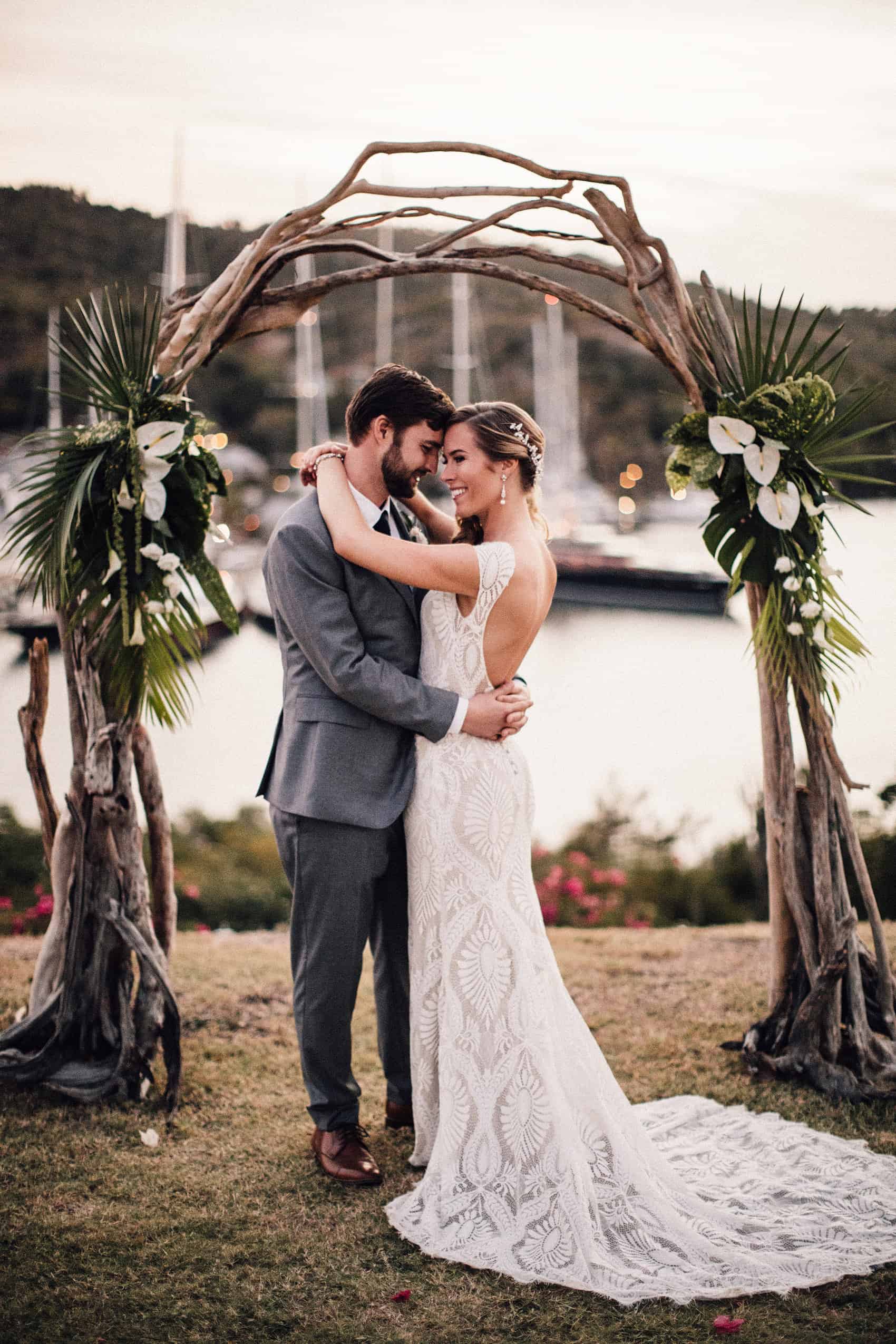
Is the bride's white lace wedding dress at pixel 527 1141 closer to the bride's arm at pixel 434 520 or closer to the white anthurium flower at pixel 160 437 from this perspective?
the bride's arm at pixel 434 520

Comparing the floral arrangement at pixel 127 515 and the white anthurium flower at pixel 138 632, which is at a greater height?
the floral arrangement at pixel 127 515

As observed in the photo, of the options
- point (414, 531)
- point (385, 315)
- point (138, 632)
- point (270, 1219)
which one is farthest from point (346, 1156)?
point (385, 315)

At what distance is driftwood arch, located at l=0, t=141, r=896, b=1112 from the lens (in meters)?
3.42

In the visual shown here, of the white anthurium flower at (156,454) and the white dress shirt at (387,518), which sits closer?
the white dress shirt at (387,518)

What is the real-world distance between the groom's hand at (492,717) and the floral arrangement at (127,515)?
0.86 m

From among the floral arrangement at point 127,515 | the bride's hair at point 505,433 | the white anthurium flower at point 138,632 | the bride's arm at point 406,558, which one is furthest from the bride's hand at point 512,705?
the white anthurium flower at point 138,632

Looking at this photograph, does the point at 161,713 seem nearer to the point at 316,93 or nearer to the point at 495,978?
the point at 495,978

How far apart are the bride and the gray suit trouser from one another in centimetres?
15

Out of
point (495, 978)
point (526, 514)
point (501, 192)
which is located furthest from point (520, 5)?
point (495, 978)

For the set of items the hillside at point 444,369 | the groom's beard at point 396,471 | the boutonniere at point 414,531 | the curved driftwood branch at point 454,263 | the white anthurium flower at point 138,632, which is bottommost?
A: the white anthurium flower at point 138,632

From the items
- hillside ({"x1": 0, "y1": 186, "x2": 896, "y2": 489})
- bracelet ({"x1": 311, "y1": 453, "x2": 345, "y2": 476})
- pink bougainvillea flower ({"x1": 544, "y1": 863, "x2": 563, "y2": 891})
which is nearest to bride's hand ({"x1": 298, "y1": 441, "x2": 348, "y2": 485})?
bracelet ({"x1": 311, "y1": 453, "x2": 345, "y2": 476})

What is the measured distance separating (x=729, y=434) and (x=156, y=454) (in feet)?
5.82

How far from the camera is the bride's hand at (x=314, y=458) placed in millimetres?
3131

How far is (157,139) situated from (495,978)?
9.49m
